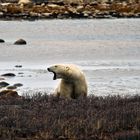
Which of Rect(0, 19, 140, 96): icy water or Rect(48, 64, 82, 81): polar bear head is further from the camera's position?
Rect(0, 19, 140, 96): icy water

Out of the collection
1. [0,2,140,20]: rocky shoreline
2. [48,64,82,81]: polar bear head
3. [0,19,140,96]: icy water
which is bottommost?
[0,2,140,20]: rocky shoreline

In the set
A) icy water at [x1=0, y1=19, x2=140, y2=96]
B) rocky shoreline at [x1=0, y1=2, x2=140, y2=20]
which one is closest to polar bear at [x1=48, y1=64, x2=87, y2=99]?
icy water at [x1=0, y1=19, x2=140, y2=96]

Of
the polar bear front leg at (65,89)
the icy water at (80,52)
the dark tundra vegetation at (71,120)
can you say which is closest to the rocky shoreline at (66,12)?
the icy water at (80,52)

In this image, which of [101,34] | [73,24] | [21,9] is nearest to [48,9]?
[21,9]

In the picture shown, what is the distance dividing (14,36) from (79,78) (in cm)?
3933

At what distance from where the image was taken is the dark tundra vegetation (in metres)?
11.9

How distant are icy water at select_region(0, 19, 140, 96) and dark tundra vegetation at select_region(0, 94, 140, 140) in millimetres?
5921

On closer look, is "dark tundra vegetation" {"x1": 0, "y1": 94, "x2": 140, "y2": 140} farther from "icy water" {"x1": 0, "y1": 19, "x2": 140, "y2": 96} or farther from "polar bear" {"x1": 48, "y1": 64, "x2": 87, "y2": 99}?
"icy water" {"x1": 0, "y1": 19, "x2": 140, "y2": 96}

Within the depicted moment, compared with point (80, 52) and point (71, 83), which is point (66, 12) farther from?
point (71, 83)

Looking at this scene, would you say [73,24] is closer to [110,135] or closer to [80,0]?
[80,0]

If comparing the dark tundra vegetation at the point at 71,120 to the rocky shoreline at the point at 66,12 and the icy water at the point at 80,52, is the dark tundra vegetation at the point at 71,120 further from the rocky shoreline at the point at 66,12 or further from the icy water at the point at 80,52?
the rocky shoreline at the point at 66,12

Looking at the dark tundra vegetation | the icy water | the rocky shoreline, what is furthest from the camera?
the rocky shoreline

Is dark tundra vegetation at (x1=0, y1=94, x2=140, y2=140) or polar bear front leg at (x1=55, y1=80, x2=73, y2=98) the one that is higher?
dark tundra vegetation at (x1=0, y1=94, x2=140, y2=140)

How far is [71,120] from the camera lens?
1277cm
